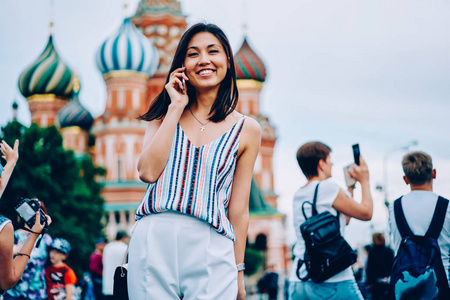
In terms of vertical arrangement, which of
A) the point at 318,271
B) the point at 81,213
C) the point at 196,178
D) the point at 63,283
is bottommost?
the point at 81,213

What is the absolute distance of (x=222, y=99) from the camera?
2.99 meters

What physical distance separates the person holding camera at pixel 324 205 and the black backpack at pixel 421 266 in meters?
0.30

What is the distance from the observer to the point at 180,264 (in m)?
2.63

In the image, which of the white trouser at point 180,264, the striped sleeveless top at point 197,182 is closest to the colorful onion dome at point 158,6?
the striped sleeveless top at point 197,182

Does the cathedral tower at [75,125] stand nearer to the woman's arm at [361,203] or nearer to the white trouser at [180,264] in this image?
the woman's arm at [361,203]

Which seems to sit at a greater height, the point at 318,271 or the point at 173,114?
the point at 173,114

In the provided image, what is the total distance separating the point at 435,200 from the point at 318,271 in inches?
33.1

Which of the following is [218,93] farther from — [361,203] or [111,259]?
[111,259]

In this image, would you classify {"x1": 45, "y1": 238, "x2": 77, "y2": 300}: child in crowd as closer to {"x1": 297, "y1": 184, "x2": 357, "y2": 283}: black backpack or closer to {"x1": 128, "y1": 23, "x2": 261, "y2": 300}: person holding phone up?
{"x1": 297, "y1": 184, "x2": 357, "y2": 283}: black backpack

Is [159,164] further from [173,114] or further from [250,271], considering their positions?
[250,271]

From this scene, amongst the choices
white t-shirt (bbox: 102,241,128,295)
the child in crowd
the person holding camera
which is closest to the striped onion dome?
white t-shirt (bbox: 102,241,128,295)

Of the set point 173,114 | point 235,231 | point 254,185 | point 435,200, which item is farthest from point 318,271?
point 254,185

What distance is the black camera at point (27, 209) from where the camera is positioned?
3650 millimetres

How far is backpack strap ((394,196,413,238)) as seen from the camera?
13.6 ft
